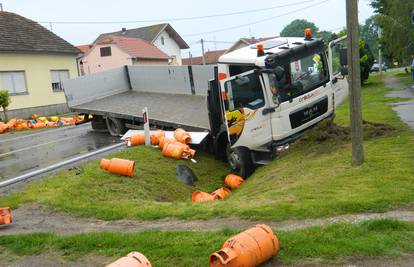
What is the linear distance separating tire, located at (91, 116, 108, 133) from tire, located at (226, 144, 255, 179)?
24.8 ft

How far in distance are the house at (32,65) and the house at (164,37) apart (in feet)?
81.1

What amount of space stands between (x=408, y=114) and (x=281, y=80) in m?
4.99

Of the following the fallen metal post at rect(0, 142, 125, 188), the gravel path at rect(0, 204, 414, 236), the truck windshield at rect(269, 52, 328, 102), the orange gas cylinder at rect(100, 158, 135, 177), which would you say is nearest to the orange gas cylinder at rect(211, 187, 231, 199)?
the orange gas cylinder at rect(100, 158, 135, 177)

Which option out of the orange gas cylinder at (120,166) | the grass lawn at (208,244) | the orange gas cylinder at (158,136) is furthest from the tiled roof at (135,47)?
the grass lawn at (208,244)

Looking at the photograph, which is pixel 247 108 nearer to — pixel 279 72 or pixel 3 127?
pixel 279 72

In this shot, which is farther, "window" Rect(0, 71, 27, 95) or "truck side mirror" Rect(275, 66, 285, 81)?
"window" Rect(0, 71, 27, 95)

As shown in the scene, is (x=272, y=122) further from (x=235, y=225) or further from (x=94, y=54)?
(x=94, y=54)

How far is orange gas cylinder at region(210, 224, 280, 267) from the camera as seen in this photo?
15.1ft

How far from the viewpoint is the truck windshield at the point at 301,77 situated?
10.9m

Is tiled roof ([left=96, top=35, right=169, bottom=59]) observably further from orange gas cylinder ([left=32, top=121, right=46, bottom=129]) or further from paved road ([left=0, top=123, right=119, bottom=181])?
paved road ([left=0, top=123, right=119, bottom=181])

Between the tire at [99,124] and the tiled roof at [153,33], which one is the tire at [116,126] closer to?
the tire at [99,124]

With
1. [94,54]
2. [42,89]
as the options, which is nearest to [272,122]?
[42,89]

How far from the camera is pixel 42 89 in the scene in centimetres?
3341

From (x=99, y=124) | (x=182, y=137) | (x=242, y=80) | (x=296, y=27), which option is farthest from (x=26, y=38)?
(x=296, y=27)
